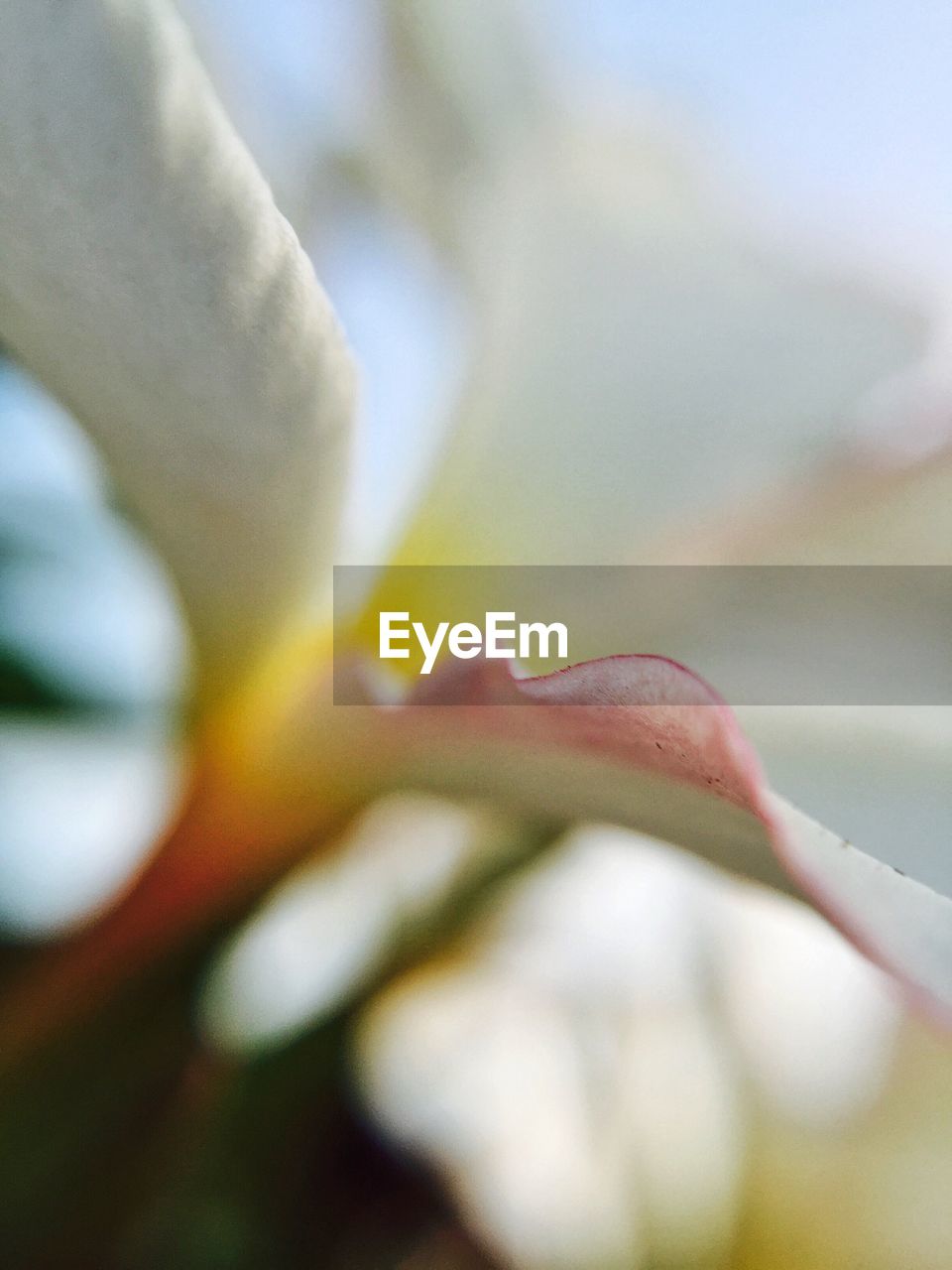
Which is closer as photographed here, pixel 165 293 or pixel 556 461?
pixel 165 293

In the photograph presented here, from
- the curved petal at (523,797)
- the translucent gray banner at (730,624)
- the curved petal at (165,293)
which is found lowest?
the curved petal at (523,797)

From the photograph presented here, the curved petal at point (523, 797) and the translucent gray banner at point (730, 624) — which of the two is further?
the translucent gray banner at point (730, 624)

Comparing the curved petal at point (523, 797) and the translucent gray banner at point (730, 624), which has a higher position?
the translucent gray banner at point (730, 624)

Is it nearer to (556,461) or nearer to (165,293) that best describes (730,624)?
(556,461)

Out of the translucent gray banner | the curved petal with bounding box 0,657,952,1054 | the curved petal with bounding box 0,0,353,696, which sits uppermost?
the curved petal with bounding box 0,0,353,696

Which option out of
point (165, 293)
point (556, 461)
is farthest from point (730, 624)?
point (165, 293)

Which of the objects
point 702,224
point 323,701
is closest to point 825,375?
point 702,224
